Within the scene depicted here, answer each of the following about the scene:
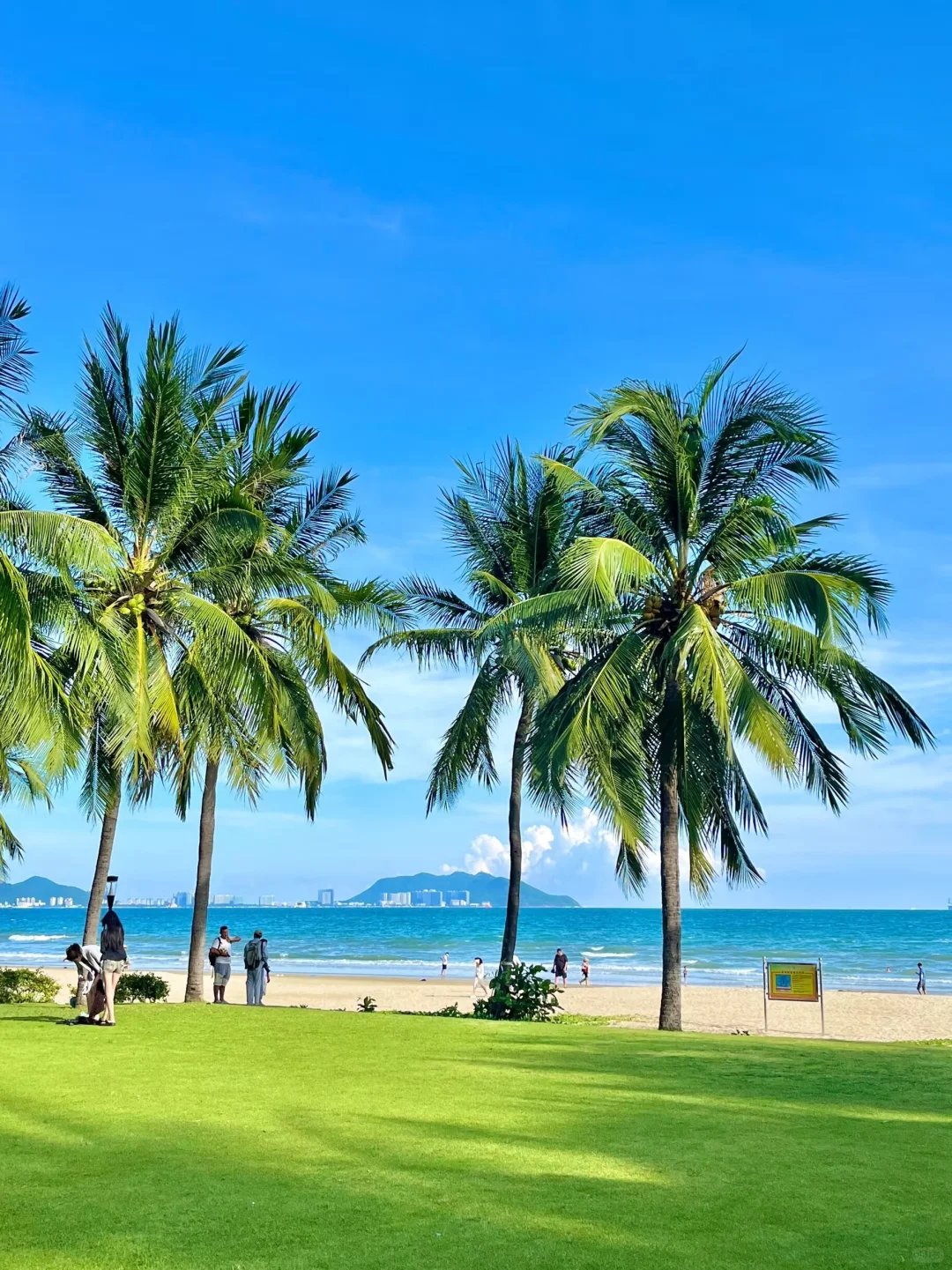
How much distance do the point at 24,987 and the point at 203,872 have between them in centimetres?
471

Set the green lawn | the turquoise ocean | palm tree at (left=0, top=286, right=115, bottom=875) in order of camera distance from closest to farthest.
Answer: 1. the green lawn
2. palm tree at (left=0, top=286, right=115, bottom=875)
3. the turquoise ocean

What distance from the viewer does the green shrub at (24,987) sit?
68.1 ft

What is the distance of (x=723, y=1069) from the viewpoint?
436 inches

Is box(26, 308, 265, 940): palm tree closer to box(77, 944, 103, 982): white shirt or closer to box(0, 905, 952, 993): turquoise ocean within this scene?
box(77, 944, 103, 982): white shirt

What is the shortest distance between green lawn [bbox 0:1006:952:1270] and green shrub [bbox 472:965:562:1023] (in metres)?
5.00

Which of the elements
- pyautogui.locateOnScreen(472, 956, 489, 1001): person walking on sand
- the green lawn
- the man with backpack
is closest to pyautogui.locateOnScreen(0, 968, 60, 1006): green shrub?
the man with backpack

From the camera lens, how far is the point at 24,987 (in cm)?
2142

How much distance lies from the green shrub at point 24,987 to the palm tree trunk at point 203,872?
10.2 feet

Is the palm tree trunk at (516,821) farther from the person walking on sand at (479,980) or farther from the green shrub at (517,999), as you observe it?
the person walking on sand at (479,980)

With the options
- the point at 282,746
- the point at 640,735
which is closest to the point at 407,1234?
the point at 640,735

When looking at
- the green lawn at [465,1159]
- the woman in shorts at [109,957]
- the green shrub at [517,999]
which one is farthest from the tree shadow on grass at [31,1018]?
the green shrub at [517,999]

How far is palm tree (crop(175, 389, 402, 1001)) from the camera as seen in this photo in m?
17.8

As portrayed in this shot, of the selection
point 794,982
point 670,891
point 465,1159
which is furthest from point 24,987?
point 465,1159

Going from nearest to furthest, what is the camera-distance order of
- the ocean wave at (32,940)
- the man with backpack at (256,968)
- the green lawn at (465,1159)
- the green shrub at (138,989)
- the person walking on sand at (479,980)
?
1. the green lawn at (465,1159)
2. the green shrub at (138,989)
3. the man with backpack at (256,968)
4. the person walking on sand at (479,980)
5. the ocean wave at (32,940)
